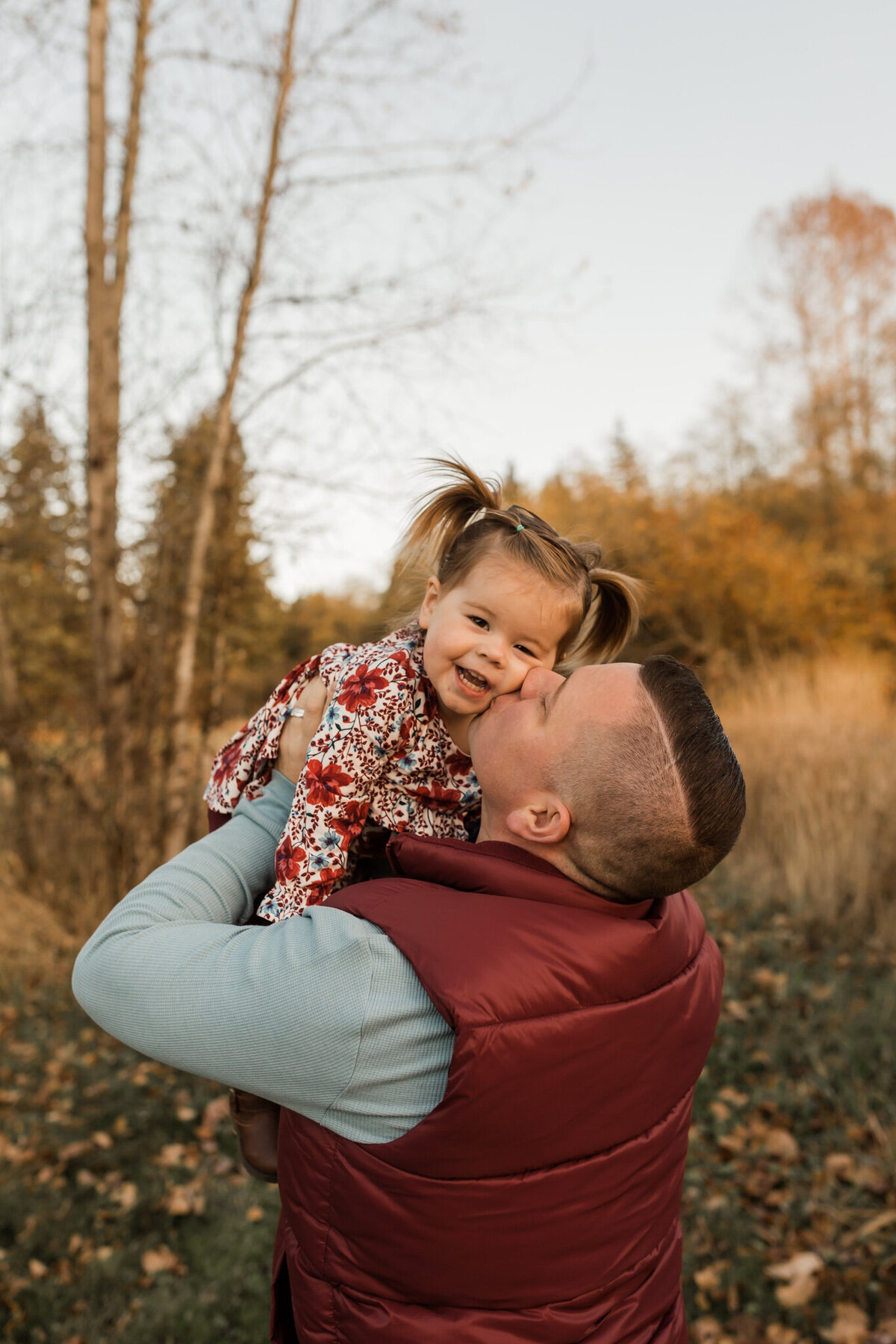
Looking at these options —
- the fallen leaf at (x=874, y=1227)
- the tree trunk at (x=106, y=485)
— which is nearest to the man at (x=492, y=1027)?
the fallen leaf at (x=874, y=1227)

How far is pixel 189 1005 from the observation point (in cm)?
125

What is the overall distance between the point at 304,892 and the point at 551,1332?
83 centimetres

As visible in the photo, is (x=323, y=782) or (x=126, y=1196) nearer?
(x=323, y=782)

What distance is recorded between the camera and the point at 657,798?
1.31m

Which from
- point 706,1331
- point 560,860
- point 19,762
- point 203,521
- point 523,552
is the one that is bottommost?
point 706,1331

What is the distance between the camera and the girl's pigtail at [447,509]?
2240mm

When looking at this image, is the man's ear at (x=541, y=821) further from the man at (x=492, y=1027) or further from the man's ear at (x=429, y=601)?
the man's ear at (x=429, y=601)

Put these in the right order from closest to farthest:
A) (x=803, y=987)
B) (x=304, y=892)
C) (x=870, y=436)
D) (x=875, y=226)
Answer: (x=304, y=892)
(x=803, y=987)
(x=870, y=436)
(x=875, y=226)

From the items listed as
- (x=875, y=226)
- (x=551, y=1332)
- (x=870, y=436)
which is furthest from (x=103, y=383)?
(x=875, y=226)

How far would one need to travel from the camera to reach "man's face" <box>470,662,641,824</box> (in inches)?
56.4

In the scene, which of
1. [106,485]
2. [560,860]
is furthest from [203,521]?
[560,860]

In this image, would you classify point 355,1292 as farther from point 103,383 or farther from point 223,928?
point 103,383

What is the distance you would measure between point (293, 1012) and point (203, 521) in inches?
191

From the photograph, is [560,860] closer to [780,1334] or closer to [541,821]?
[541,821]
